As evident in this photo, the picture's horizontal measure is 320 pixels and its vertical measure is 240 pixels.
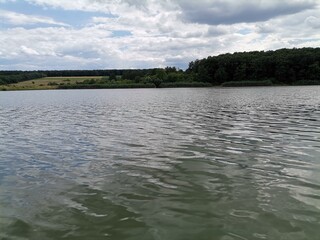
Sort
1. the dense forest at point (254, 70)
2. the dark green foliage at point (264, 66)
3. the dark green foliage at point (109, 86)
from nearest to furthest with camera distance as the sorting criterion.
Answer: the dense forest at point (254, 70)
the dark green foliage at point (264, 66)
the dark green foliage at point (109, 86)

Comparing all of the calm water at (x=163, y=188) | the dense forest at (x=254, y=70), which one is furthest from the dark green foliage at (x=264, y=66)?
the calm water at (x=163, y=188)

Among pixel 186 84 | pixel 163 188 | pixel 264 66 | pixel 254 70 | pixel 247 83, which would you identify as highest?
pixel 264 66

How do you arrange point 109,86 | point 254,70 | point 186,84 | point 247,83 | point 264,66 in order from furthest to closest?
point 109,86, point 254,70, point 264,66, point 186,84, point 247,83

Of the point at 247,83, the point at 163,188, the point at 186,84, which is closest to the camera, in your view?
the point at 163,188

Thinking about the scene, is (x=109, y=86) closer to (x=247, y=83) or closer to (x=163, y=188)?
(x=247, y=83)

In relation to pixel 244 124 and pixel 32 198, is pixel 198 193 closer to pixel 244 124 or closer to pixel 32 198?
pixel 32 198

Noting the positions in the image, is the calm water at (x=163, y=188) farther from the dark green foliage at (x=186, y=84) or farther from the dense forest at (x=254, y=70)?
the dark green foliage at (x=186, y=84)

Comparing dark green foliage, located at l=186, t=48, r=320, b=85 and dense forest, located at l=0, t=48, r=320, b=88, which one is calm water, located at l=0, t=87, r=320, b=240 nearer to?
dense forest, located at l=0, t=48, r=320, b=88

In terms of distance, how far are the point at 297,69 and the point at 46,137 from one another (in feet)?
411

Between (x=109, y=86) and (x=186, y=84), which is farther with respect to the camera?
(x=109, y=86)

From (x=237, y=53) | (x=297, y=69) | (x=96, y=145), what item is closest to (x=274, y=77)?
(x=297, y=69)

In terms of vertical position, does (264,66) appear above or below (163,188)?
above

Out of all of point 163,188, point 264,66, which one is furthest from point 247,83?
point 163,188

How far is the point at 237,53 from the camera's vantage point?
15625 centimetres
